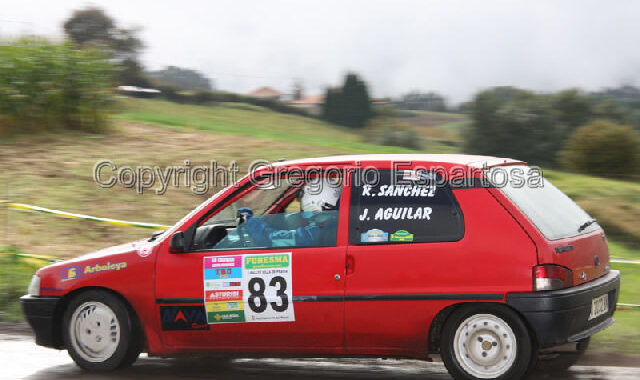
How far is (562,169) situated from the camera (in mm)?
16500

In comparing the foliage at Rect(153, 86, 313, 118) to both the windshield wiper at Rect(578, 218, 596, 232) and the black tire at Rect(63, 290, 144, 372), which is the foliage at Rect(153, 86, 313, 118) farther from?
the windshield wiper at Rect(578, 218, 596, 232)

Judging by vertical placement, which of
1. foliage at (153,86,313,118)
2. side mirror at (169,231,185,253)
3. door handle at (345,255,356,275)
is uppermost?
foliage at (153,86,313,118)

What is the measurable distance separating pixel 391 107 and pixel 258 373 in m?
16.4

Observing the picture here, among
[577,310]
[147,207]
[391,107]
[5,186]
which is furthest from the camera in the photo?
[391,107]

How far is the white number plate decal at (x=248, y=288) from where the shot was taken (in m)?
5.54

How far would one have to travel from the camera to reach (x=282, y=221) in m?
5.77

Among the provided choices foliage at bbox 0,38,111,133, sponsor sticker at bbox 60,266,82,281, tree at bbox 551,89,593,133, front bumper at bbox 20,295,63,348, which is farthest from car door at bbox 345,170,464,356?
tree at bbox 551,89,593,133

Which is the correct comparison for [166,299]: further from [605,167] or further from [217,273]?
[605,167]

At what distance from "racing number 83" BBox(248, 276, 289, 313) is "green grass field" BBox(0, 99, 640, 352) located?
2857 mm

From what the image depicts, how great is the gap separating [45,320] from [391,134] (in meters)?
14.7

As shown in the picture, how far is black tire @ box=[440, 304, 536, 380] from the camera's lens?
16.7ft

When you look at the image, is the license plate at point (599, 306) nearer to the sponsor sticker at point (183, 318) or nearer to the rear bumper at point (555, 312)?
the rear bumper at point (555, 312)

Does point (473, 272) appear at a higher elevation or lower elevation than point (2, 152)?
lower

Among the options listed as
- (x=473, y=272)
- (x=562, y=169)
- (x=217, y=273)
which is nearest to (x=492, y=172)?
(x=473, y=272)
